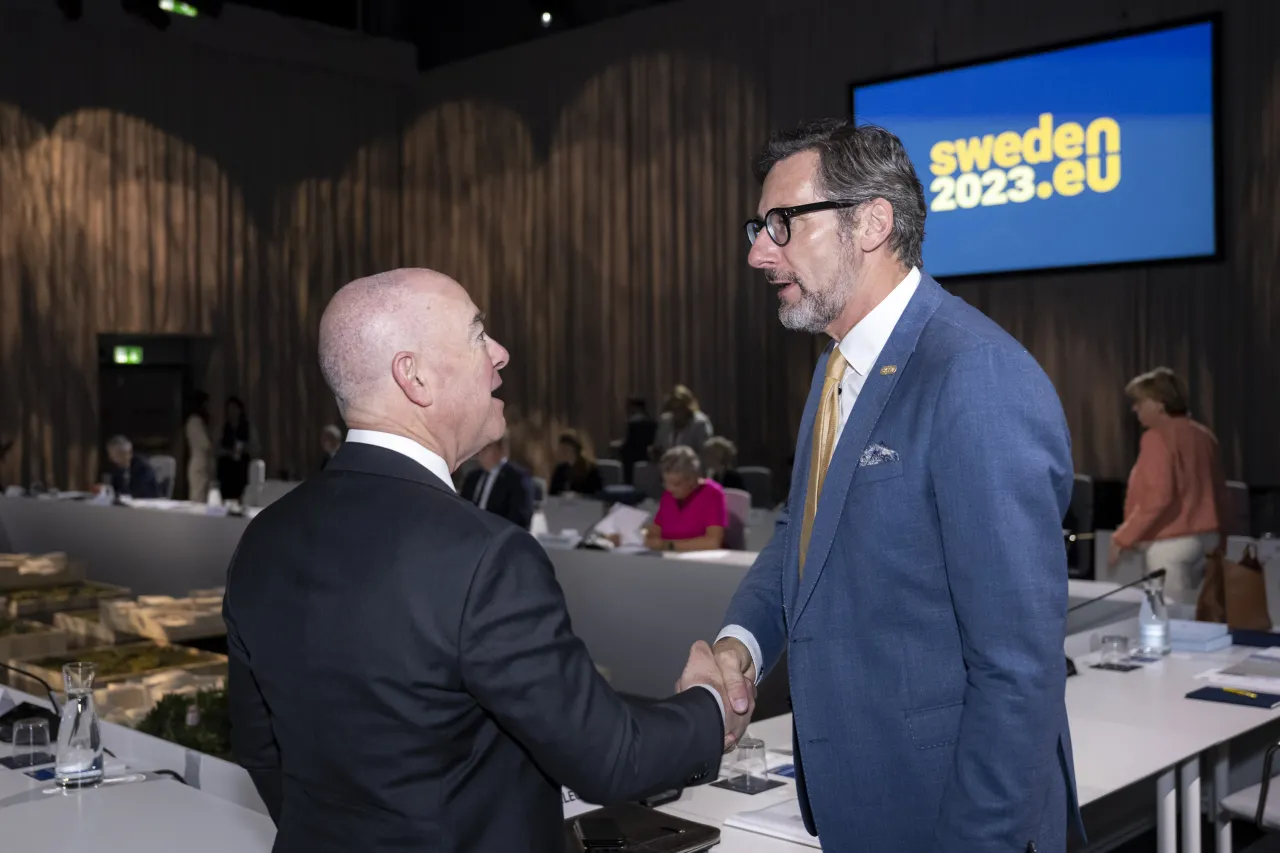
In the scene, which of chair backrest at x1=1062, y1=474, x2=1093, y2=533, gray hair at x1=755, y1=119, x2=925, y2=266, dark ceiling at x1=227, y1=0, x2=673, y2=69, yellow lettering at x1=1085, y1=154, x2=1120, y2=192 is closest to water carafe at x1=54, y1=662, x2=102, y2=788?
gray hair at x1=755, y1=119, x2=925, y2=266

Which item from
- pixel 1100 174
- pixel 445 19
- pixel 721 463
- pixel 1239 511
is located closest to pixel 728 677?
pixel 1239 511

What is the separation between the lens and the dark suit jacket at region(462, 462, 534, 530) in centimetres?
646

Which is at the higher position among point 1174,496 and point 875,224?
point 875,224

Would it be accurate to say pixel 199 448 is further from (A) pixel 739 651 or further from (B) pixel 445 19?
(A) pixel 739 651

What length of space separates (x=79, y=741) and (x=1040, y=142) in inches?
342

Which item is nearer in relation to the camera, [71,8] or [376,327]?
[376,327]

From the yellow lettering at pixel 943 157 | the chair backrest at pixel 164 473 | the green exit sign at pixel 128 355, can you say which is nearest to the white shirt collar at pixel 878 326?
the yellow lettering at pixel 943 157

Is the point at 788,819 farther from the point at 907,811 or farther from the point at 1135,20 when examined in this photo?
the point at 1135,20

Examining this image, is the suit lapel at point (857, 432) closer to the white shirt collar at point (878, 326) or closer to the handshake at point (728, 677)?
the white shirt collar at point (878, 326)

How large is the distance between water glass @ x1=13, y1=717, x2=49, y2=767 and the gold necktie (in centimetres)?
172

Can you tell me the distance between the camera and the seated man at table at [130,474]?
952cm

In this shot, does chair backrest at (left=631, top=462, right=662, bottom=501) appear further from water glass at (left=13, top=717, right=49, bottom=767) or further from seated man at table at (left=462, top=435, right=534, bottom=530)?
water glass at (left=13, top=717, right=49, bottom=767)

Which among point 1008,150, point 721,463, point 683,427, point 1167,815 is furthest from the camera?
point 683,427

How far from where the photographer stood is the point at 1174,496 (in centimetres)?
527
